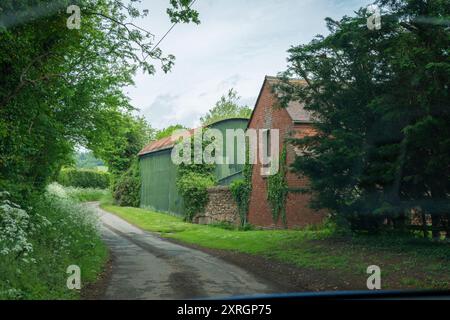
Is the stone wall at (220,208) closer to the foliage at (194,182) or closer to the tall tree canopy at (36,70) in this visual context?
the foliage at (194,182)

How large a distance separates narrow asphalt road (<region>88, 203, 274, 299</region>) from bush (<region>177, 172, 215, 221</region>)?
1187cm

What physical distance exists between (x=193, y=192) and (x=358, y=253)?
17.9 meters

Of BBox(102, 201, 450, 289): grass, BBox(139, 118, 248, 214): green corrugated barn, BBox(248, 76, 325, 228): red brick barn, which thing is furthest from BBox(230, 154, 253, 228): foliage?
BBox(102, 201, 450, 289): grass

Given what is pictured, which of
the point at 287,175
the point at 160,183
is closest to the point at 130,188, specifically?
the point at 160,183

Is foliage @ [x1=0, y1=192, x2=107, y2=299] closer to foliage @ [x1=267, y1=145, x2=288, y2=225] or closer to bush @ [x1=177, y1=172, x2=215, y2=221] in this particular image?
foliage @ [x1=267, y1=145, x2=288, y2=225]

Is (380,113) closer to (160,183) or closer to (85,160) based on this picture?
(160,183)

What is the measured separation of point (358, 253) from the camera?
466 inches

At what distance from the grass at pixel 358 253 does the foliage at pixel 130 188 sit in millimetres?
25262

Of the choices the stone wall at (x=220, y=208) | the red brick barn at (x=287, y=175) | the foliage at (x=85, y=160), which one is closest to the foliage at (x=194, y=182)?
the stone wall at (x=220, y=208)

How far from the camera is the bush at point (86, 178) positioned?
2142 inches

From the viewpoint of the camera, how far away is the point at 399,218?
13141mm

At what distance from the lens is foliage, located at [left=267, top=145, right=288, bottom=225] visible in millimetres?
21453

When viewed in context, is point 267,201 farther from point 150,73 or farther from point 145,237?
point 150,73

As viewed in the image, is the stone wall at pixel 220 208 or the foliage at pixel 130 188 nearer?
the stone wall at pixel 220 208
